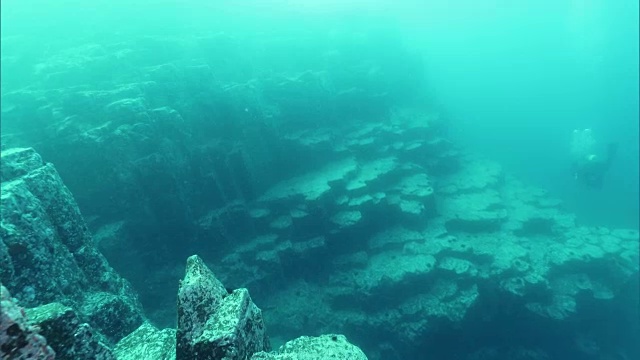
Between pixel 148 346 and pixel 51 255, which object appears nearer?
pixel 148 346

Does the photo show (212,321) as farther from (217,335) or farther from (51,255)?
(51,255)

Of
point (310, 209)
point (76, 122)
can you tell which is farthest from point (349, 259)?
point (76, 122)

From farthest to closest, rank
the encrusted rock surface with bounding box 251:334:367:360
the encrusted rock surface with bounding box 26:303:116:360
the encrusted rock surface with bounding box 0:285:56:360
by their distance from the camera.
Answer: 1. the encrusted rock surface with bounding box 251:334:367:360
2. the encrusted rock surface with bounding box 26:303:116:360
3. the encrusted rock surface with bounding box 0:285:56:360

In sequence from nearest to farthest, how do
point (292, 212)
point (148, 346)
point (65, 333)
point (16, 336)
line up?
point (16, 336), point (65, 333), point (148, 346), point (292, 212)

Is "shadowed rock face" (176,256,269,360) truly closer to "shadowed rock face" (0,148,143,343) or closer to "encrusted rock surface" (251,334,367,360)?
"encrusted rock surface" (251,334,367,360)

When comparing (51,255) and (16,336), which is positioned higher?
(16,336)

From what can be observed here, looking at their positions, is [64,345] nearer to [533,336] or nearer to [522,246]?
[533,336]

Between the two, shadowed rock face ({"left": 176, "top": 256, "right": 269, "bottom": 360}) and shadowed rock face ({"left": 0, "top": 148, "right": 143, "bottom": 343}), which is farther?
shadowed rock face ({"left": 0, "top": 148, "right": 143, "bottom": 343})

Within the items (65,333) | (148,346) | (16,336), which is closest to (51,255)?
(148,346)

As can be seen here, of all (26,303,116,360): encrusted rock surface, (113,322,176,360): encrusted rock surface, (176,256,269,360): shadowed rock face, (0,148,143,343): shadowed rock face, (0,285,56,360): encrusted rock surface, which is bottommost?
(0,148,143,343): shadowed rock face

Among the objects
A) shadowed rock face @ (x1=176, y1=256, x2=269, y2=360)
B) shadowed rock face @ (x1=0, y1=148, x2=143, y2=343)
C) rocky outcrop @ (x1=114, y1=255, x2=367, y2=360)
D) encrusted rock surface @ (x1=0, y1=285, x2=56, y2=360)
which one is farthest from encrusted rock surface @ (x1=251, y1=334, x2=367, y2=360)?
shadowed rock face @ (x1=0, y1=148, x2=143, y2=343)

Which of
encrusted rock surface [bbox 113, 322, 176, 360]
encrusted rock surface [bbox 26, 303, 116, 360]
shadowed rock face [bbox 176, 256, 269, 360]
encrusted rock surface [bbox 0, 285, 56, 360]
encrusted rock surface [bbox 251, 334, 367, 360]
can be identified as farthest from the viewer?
encrusted rock surface [bbox 113, 322, 176, 360]

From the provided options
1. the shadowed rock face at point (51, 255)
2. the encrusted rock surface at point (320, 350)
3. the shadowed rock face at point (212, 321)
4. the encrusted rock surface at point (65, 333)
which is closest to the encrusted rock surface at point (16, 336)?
the encrusted rock surface at point (65, 333)

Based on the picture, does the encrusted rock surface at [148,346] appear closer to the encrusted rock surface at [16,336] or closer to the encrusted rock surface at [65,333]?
the encrusted rock surface at [65,333]
